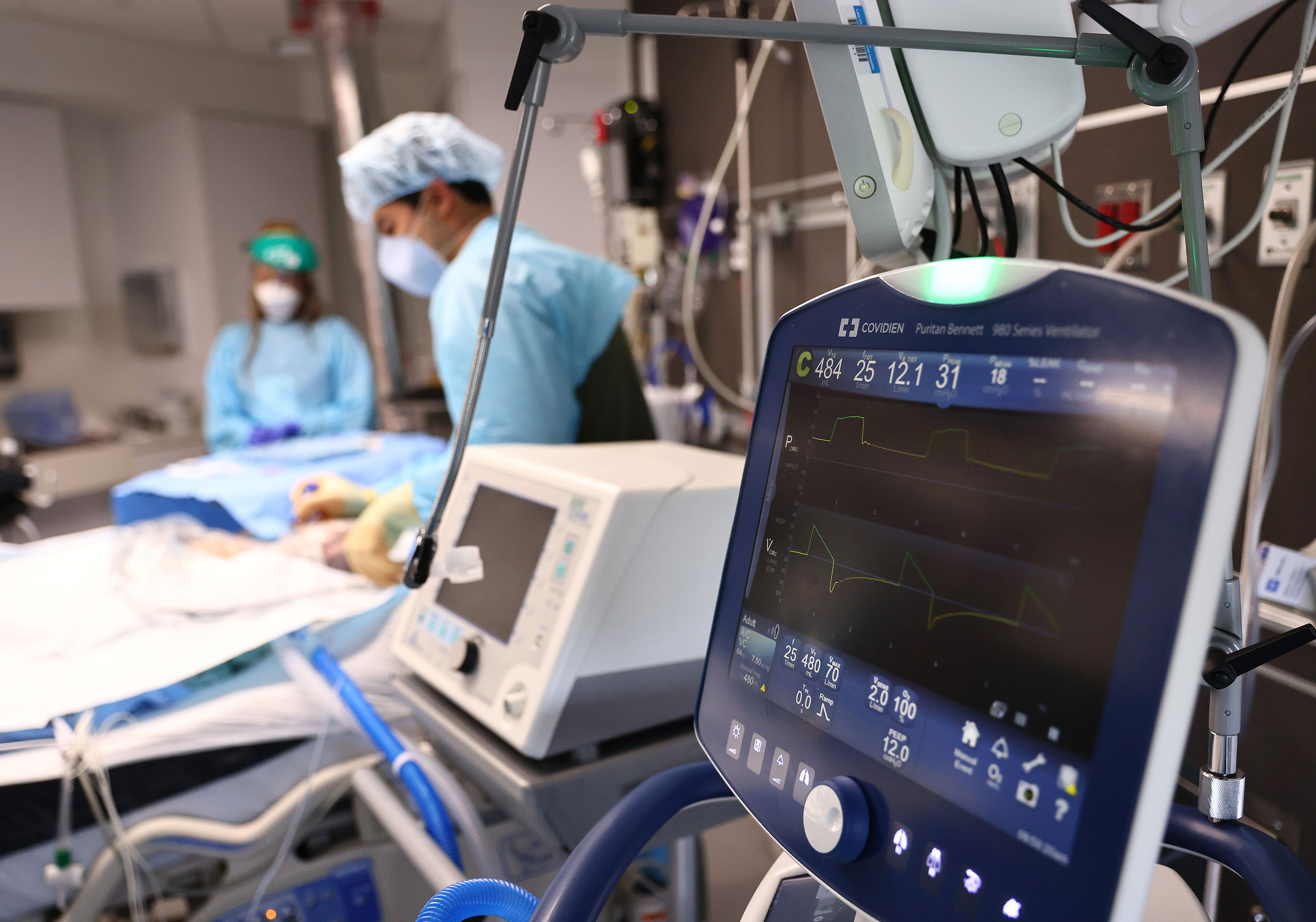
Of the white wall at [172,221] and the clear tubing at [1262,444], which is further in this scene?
the white wall at [172,221]

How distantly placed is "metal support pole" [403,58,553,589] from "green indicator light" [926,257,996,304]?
0.85 feet

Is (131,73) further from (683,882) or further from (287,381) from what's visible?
(683,882)

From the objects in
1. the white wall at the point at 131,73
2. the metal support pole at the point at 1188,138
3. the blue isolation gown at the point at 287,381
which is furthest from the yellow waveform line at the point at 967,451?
the white wall at the point at 131,73

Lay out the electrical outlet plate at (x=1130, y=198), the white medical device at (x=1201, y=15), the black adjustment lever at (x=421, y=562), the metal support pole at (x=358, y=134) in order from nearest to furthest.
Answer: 1. the white medical device at (x=1201, y=15)
2. the black adjustment lever at (x=421, y=562)
3. the electrical outlet plate at (x=1130, y=198)
4. the metal support pole at (x=358, y=134)

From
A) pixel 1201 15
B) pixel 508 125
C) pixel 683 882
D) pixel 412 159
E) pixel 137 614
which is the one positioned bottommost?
pixel 683 882

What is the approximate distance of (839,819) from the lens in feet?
1.51

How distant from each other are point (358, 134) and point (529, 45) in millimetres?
3568

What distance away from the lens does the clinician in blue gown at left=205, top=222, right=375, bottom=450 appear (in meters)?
3.44

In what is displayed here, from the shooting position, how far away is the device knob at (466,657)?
887mm

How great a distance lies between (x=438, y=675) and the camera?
938 mm

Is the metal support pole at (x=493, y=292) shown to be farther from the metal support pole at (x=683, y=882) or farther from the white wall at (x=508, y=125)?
the white wall at (x=508, y=125)

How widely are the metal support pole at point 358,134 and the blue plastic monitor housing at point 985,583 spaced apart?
3.29 meters

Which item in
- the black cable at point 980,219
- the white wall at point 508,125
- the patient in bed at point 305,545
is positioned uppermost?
the white wall at point 508,125

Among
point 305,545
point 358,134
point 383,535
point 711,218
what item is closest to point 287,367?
point 358,134
